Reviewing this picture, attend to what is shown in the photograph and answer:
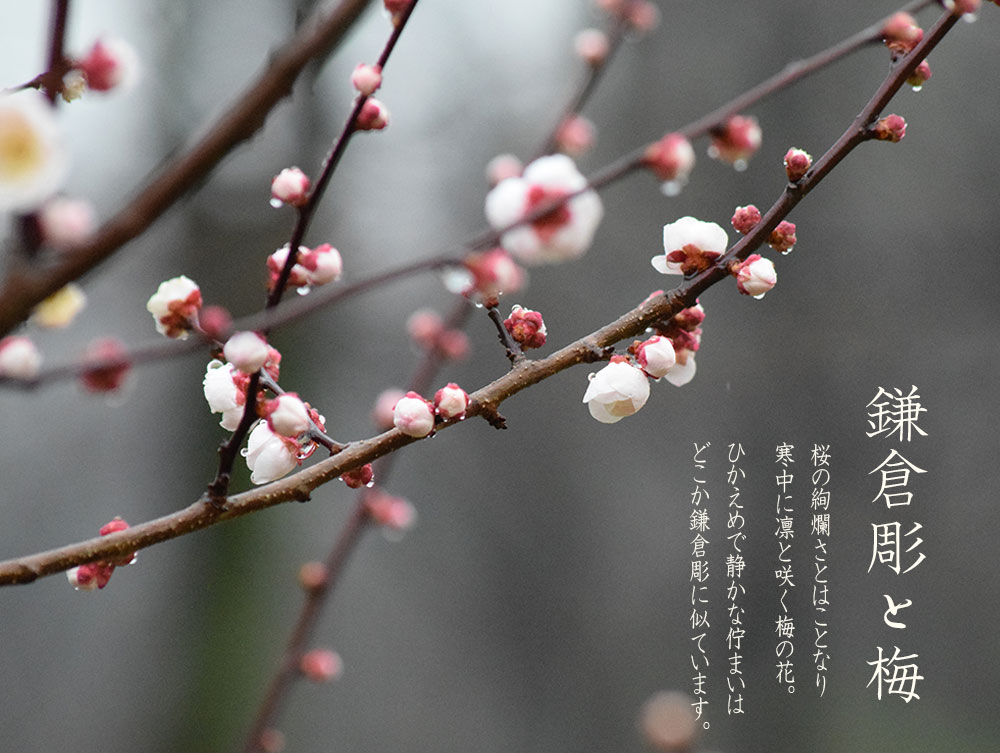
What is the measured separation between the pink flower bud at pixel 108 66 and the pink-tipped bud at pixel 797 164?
0.28 m

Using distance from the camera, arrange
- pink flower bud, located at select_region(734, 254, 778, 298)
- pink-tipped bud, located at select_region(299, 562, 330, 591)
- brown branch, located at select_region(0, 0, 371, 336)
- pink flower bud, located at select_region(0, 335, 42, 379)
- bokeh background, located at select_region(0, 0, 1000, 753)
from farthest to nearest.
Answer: bokeh background, located at select_region(0, 0, 1000, 753), pink-tipped bud, located at select_region(299, 562, 330, 591), pink flower bud, located at select_region(734, 254, 778, 298), pink flower bud, located at select_region(0, 335, 42, 379), brown branch, located at select_region(0, 0, 371, 336)

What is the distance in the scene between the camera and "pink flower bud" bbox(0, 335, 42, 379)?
0.30 metres

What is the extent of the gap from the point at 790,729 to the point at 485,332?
38.8 inches

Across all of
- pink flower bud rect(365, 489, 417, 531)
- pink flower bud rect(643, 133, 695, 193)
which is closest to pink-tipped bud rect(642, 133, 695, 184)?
pink flower bud rect(643, 133, 695, 193)

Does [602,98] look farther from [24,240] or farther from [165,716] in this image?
[24,240]

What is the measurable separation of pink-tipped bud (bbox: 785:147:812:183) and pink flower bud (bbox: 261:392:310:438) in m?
0.25

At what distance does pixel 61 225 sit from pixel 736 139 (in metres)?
0.20

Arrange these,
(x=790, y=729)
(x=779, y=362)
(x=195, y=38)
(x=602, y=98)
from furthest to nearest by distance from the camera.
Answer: (x=195, y=38), (x=602, y=98), (x=779, y=362), (x=790, y=729)

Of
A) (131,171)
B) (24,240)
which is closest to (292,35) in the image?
(24,240)

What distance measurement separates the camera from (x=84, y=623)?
6.23ft

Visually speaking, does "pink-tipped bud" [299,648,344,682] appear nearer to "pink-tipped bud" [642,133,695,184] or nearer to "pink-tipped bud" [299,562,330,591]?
"pink-tipped bud" [299,562,330,591]

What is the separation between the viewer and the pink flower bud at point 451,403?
0.38 meters

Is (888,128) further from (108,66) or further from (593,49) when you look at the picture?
(108,66)

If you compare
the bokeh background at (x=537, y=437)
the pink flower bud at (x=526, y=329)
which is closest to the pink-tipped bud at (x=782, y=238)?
the pink flower bud at (x=526, y=329)
